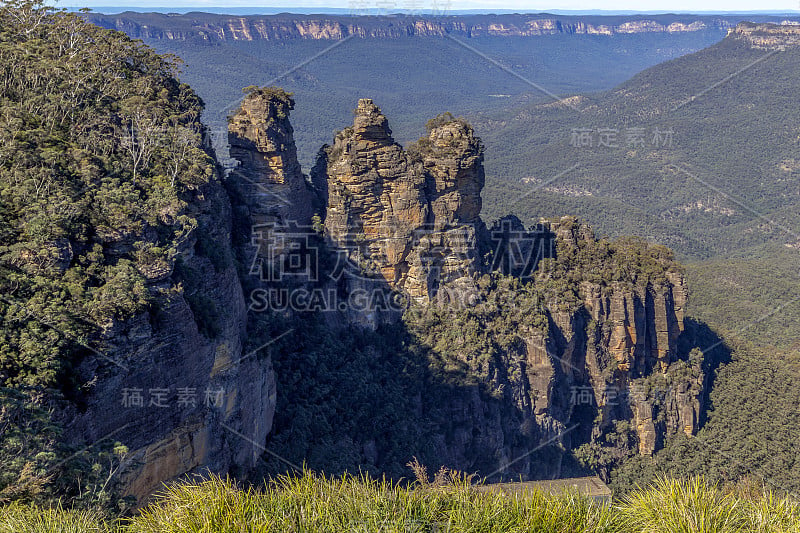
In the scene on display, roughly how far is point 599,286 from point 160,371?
2587cm

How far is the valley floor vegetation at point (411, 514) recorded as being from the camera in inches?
572

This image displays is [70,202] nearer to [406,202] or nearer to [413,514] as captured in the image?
[413,514]

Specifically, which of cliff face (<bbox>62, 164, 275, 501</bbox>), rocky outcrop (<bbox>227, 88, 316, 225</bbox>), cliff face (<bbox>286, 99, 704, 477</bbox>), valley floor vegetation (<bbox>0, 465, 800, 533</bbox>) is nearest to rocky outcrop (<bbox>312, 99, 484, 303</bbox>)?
cliff face (<bbox>286, 99, 704, 477</bbox>)

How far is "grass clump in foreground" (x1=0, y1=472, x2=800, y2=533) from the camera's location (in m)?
14.5

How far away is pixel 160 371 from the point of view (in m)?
18.8

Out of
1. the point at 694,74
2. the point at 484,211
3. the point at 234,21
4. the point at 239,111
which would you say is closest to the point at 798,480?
the point at 239,111

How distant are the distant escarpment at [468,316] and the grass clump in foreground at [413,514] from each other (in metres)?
13.1

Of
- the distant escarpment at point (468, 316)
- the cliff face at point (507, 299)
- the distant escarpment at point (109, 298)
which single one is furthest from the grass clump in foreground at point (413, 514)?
the cliff face at point (507, 299)

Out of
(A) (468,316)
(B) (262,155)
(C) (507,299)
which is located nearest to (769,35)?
(C) (507,299)

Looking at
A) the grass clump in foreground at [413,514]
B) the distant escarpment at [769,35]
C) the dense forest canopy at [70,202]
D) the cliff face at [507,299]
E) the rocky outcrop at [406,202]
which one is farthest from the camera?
the distant escarpment at [769,35]

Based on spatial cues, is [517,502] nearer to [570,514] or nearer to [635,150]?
[570,514]

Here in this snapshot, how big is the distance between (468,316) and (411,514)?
21394mm

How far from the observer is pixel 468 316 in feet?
120

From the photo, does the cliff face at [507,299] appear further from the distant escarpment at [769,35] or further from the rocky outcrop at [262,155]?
the distant escarpment at [769,35]
